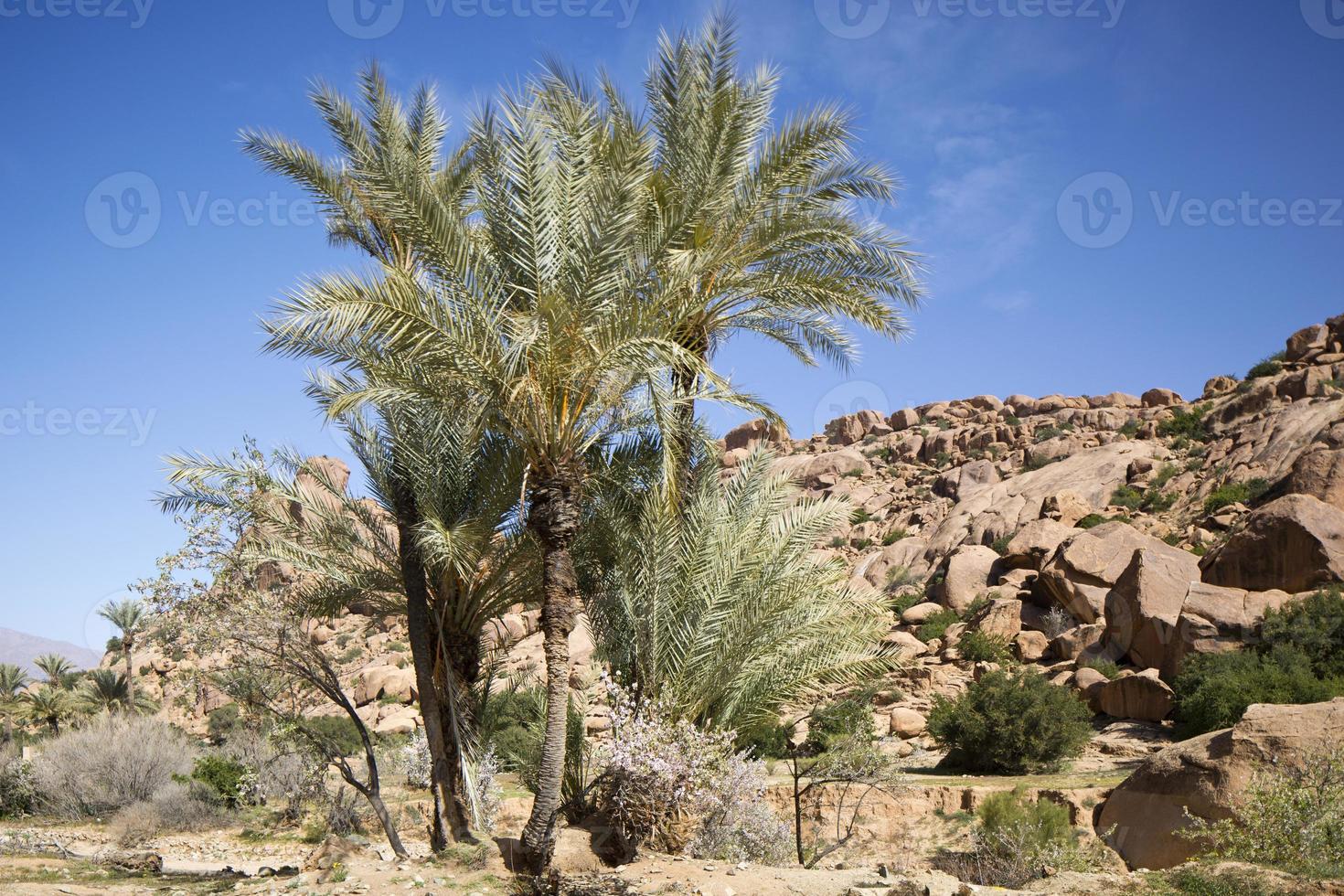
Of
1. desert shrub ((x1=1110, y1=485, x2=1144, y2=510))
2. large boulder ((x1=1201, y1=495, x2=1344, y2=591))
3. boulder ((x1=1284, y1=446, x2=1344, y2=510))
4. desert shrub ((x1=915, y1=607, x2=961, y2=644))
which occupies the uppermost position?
desert shrub ((x1=1110, y1=485, x2=1144, y2=510))


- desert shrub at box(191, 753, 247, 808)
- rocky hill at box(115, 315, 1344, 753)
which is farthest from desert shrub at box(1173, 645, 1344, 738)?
desert shrub at box(191, 753, 247, 808)

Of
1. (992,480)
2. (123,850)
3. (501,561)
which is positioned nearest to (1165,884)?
(501,561)

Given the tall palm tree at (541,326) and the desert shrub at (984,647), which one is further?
the desert shrub at (984,647)

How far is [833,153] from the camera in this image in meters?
12.0

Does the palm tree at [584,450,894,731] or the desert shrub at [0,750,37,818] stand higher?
the palm tree at [584,450,894,731]

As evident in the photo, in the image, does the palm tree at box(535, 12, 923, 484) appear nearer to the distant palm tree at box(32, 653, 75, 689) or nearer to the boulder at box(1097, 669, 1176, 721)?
the boulder at box(1097, 669, 1176, 721)

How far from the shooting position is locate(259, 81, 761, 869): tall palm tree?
30.0 feet

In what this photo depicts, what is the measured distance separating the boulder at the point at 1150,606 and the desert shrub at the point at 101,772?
76.2 ft

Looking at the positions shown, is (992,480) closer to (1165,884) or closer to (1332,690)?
(1332,690)

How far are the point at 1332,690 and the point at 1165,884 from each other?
12.5m

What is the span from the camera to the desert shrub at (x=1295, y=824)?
8.38m

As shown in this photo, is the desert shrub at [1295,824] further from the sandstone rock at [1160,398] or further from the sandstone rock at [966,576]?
the sandstone rock at [1160,398]

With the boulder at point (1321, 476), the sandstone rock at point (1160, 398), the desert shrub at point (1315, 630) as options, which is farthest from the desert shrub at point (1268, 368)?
the desert shrub at point (1315, 630)

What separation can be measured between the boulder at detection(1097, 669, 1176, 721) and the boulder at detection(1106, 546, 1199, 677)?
894 mm
